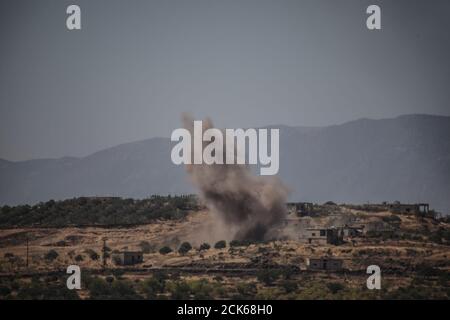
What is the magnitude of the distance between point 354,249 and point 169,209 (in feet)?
126

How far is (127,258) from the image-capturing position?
399 feet

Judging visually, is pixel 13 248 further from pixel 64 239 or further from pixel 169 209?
pixel 169 209

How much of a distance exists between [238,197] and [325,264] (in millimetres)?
27672

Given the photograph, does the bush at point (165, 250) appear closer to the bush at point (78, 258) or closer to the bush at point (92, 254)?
the bush at point (92, 254)

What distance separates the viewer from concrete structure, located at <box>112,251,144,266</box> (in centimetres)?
12138

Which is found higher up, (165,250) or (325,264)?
(165,250)

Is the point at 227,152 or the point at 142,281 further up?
the point at 227,152

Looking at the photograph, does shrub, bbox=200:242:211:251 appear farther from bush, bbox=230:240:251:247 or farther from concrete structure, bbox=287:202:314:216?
concrete structure, bbox=287:202:314:216

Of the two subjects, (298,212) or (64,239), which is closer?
(64,239)

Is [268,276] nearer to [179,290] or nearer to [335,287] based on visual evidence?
[335,287]

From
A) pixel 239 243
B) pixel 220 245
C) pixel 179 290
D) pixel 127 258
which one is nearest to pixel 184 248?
pixel 220 245

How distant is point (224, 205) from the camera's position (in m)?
143

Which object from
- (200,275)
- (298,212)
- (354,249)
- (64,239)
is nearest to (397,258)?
(354,249)

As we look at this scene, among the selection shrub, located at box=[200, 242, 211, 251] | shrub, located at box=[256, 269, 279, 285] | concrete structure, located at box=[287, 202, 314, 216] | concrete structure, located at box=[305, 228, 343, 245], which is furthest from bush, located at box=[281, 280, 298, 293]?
concrete structure, located at box=[287, 202, 314, 216]
